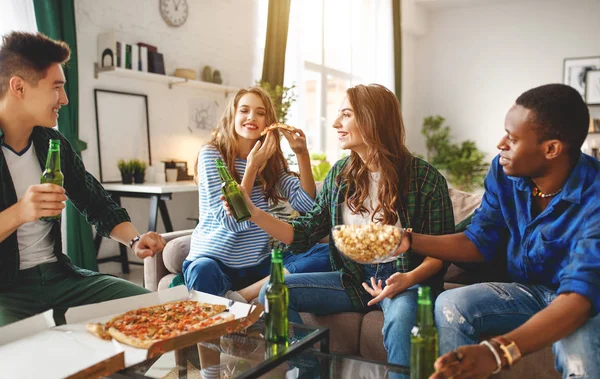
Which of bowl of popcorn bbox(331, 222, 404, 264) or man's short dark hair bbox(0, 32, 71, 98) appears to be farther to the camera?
man's short dark hair bbox(0, 32, 71, 98)

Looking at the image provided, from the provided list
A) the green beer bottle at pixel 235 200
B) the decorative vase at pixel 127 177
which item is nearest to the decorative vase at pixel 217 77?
the decorative vase at pixel 127 177

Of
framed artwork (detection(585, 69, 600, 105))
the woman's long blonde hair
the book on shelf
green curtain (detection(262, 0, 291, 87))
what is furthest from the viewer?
framed artwork (detection(585, 69, 600, 105))

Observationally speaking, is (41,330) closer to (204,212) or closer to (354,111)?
(204,212)

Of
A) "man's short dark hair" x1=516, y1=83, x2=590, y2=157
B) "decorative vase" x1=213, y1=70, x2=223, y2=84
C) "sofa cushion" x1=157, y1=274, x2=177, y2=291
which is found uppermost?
"decorative vase" x1=213, y1=70, x2=223, y2=84

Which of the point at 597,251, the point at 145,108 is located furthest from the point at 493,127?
the point at 597,251

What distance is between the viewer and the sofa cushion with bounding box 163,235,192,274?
90.6 inches

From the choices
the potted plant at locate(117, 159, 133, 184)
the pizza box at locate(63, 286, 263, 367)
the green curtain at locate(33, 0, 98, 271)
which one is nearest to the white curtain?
the green curtain at locate(33, 0, 98, 271)

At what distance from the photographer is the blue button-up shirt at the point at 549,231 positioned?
4.02ft

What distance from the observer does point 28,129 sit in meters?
1.71

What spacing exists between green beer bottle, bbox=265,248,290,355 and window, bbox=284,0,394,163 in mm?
4446

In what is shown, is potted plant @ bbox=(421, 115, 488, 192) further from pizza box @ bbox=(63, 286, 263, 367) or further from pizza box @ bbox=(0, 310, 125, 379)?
pizza box @ bbox=(0, 310, 125, 379)

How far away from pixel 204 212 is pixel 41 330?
99cm

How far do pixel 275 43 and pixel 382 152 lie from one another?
352 centimetres

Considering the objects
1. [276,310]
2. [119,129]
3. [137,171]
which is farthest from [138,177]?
[276,310]
